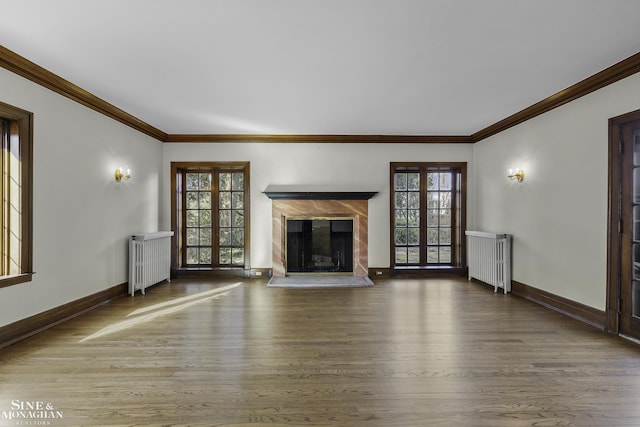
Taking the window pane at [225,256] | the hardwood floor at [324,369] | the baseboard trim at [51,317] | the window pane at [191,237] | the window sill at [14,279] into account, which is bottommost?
the hardwood floor at [324,369]

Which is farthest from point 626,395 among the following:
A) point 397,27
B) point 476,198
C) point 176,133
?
point 176,133

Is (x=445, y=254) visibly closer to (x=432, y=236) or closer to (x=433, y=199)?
(x=432, y=236)

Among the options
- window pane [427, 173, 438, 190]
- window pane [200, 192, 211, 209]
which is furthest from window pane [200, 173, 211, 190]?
window pane [427, 173, 438, 190]

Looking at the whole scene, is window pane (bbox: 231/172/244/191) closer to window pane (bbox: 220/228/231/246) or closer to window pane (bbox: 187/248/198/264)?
window pane (bbox: 220/228/231/246)

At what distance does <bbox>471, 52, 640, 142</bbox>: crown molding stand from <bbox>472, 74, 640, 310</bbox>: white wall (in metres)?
0.06

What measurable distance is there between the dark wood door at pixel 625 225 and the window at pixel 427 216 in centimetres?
290

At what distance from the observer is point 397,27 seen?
8.00 feet

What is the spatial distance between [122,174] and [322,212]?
313 centimetres

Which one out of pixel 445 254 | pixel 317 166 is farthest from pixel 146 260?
pixel 445 254

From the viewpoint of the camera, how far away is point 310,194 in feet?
19.3

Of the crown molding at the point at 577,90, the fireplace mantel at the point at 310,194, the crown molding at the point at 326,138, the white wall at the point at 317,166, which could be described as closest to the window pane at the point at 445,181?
the white wall at the point at 317,166

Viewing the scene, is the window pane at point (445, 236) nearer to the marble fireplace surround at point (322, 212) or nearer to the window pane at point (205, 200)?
the marble fireplace surround at point (322, 212)

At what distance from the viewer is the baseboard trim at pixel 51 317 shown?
298cm

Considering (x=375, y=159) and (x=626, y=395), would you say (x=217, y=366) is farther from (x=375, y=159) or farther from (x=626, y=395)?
(x=375, y=159)
